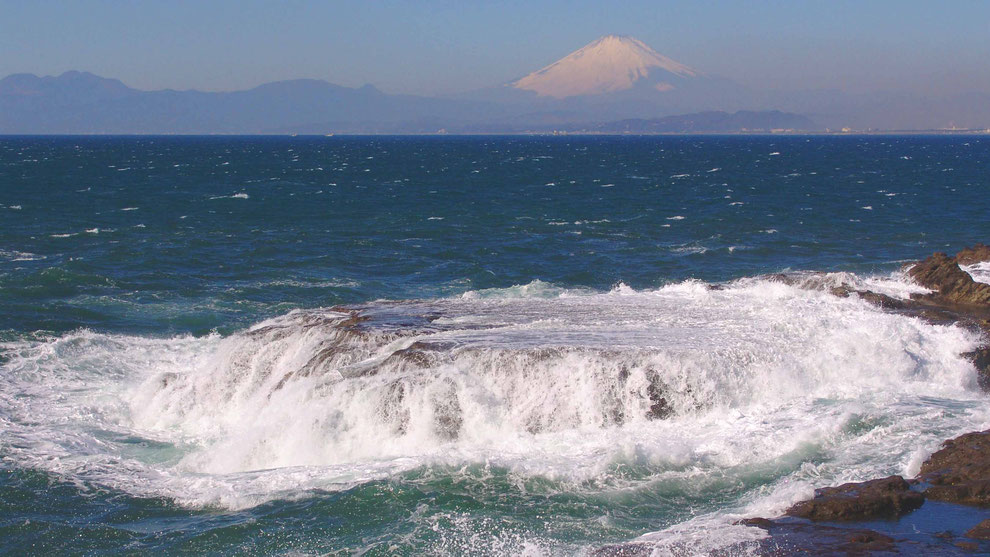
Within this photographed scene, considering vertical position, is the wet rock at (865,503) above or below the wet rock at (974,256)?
below

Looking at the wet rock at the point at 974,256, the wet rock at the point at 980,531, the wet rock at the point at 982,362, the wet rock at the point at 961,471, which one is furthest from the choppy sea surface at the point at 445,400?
the wet rock at the point at 980,531

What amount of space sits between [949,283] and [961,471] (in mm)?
15143

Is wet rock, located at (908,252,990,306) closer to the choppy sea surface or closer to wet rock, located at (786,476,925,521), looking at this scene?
the choppy sea surface

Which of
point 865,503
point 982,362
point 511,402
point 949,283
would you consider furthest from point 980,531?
point 949,283

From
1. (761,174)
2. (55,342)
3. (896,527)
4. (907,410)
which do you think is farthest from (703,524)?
(761,174)

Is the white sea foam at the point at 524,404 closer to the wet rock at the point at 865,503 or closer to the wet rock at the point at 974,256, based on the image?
the wet rock at the point at 865,503

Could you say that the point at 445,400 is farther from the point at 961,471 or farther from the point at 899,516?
the point at 961,471

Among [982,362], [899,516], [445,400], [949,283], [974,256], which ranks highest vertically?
[974,256]

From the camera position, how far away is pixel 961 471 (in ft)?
53.4

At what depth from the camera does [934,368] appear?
22.9 m

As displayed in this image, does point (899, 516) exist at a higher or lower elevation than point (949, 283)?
lower

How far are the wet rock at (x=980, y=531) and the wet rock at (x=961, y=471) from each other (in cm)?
131

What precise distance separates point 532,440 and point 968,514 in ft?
29.5

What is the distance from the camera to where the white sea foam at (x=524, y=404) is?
723 inches
